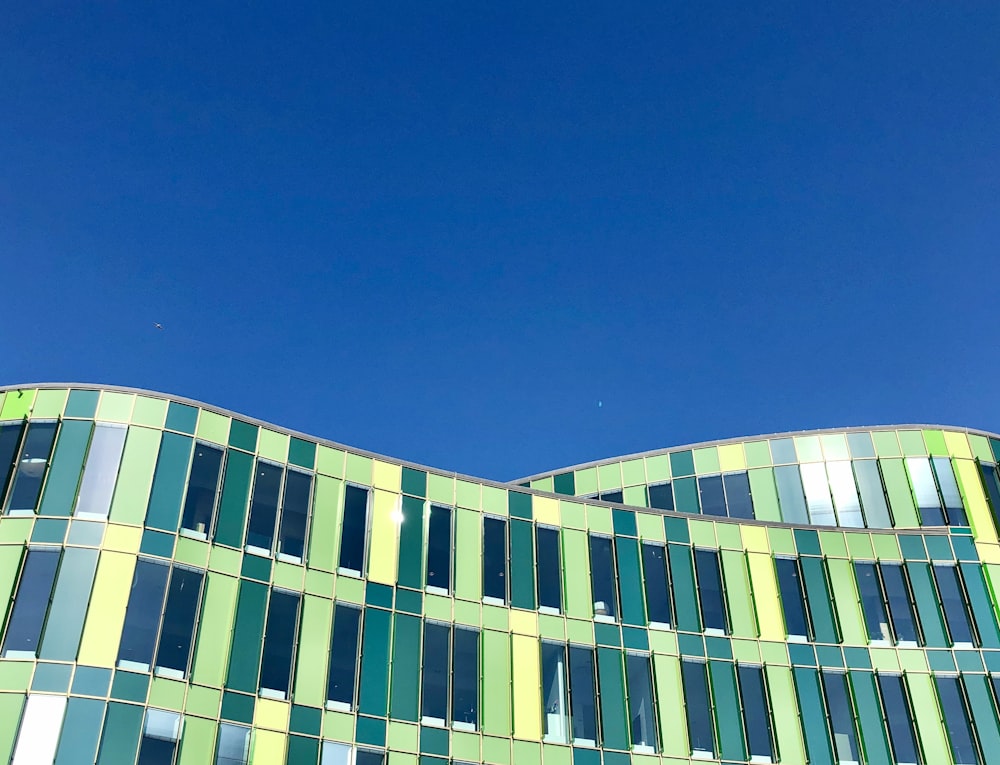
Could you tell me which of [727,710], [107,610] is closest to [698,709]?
[727,710]

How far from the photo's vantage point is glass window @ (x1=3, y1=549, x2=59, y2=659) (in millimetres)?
33344

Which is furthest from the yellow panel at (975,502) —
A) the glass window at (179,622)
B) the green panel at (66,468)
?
the green panel at (66,468)

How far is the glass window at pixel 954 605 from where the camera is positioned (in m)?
46.0

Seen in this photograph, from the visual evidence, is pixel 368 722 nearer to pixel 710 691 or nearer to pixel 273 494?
pixel 273 494

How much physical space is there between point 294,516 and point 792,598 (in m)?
22.4

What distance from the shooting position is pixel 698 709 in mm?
42688

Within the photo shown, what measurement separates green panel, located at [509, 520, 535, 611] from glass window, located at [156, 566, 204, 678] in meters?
13.1

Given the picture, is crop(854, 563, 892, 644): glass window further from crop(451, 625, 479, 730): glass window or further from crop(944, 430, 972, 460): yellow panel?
crop(451, 625, 479, 730): glass window

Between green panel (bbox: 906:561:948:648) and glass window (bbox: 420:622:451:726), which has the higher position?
green panel (bbox: 906:561:948:648)

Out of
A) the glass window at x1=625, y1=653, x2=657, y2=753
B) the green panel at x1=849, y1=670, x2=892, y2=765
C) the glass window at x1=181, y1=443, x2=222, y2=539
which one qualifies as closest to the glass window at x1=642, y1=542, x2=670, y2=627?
the glass window at x1=625, y1=653, x2=657, y2=753

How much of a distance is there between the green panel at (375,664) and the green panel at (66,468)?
38.4 ft

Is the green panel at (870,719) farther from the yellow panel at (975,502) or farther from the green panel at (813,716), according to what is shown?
the yellow panel at (975,502)

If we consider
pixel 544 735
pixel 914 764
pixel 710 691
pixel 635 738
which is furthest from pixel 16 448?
pixel 914 764

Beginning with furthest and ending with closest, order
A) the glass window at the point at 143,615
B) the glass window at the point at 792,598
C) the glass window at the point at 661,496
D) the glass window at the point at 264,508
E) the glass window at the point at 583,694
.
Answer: the glass window at the point at 661,496
the glass window at the point at 792,598
the glass window at the point at 583,694
the glass window at the point at 264,508
the glass window at the point at 143,615
